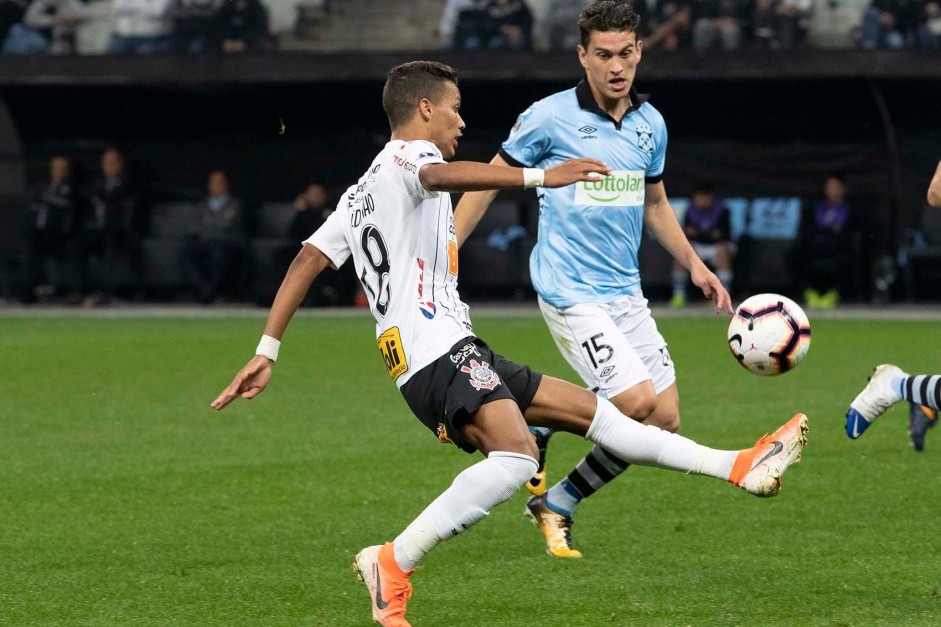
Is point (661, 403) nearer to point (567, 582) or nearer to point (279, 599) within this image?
point (567, 582)

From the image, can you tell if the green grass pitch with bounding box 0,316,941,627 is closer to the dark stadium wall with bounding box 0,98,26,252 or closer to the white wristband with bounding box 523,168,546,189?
the white wristband with bounding box 523,168,546,189

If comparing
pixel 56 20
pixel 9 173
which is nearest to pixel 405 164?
pixel 56 20

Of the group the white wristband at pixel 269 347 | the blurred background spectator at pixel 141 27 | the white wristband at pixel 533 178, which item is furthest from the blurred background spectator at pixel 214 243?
the white wristband at pixel 533 178

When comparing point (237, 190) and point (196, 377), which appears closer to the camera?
point (196, 377)

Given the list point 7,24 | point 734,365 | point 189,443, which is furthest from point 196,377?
point 7,24

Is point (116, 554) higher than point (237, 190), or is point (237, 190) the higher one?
point (116, 554)

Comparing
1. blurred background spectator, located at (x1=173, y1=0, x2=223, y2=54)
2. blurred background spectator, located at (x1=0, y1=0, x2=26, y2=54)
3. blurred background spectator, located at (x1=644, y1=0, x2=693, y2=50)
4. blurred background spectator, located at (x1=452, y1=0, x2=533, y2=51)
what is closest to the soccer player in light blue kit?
blurred background spectator, located at (x1=644, y1=0, x2=693, y2=50)

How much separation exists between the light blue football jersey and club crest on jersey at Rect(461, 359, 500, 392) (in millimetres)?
1644

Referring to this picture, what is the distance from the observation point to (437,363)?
5.14 metres

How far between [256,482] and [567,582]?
2824 mm

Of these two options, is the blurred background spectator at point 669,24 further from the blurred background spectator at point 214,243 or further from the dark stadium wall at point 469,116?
the blurred background spectator at point 214,243

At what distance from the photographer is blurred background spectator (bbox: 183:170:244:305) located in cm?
2142

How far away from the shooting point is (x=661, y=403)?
263 inches

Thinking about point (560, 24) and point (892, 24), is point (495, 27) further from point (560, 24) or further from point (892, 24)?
point (892, 24)
